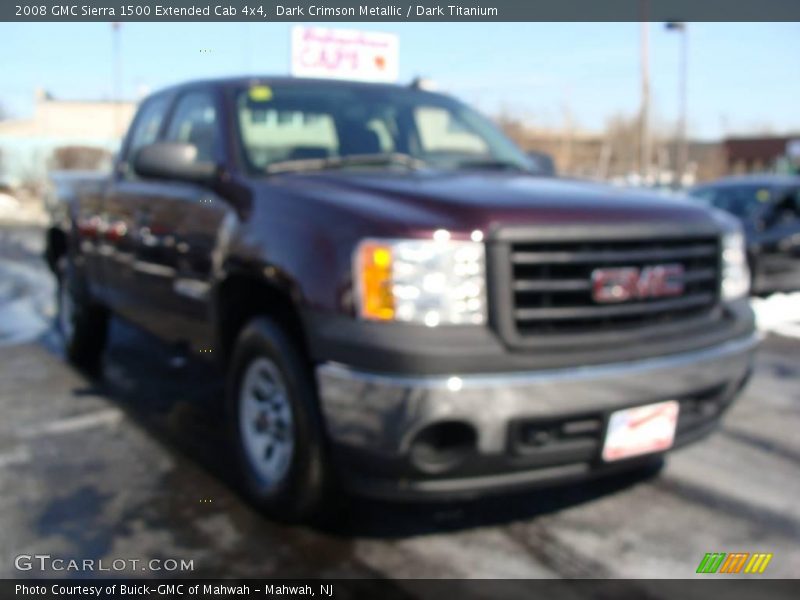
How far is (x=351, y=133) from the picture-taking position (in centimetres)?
421

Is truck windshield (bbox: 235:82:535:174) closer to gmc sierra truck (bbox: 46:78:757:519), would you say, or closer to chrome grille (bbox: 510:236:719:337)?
gmc sierra truck (bbox: 46:78:757:519)

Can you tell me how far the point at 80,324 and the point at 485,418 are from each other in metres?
4.10

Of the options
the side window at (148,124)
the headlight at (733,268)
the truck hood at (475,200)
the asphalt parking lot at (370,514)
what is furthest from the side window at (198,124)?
the headlight at (733,268)

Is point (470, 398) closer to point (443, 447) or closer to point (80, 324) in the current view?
point (443, 447)

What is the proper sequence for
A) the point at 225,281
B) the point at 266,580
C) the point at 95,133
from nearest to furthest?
the point at 266,580 → the point at 225,281 → the point at 95,133

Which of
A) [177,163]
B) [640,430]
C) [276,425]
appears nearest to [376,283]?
[276,425]

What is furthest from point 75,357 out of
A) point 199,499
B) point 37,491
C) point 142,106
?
point 199,499

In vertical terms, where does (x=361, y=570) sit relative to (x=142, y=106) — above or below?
below

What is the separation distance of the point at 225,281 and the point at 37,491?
131 cm

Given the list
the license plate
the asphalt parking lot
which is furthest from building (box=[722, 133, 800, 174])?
the license plate

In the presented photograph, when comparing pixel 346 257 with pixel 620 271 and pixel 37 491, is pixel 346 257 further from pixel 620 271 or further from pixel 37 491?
pixel 37 491

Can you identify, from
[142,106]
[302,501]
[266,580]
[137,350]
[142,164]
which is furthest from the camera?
[137,350]

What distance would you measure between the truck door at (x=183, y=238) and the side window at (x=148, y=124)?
203 mm

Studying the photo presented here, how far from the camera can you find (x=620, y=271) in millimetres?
3068
